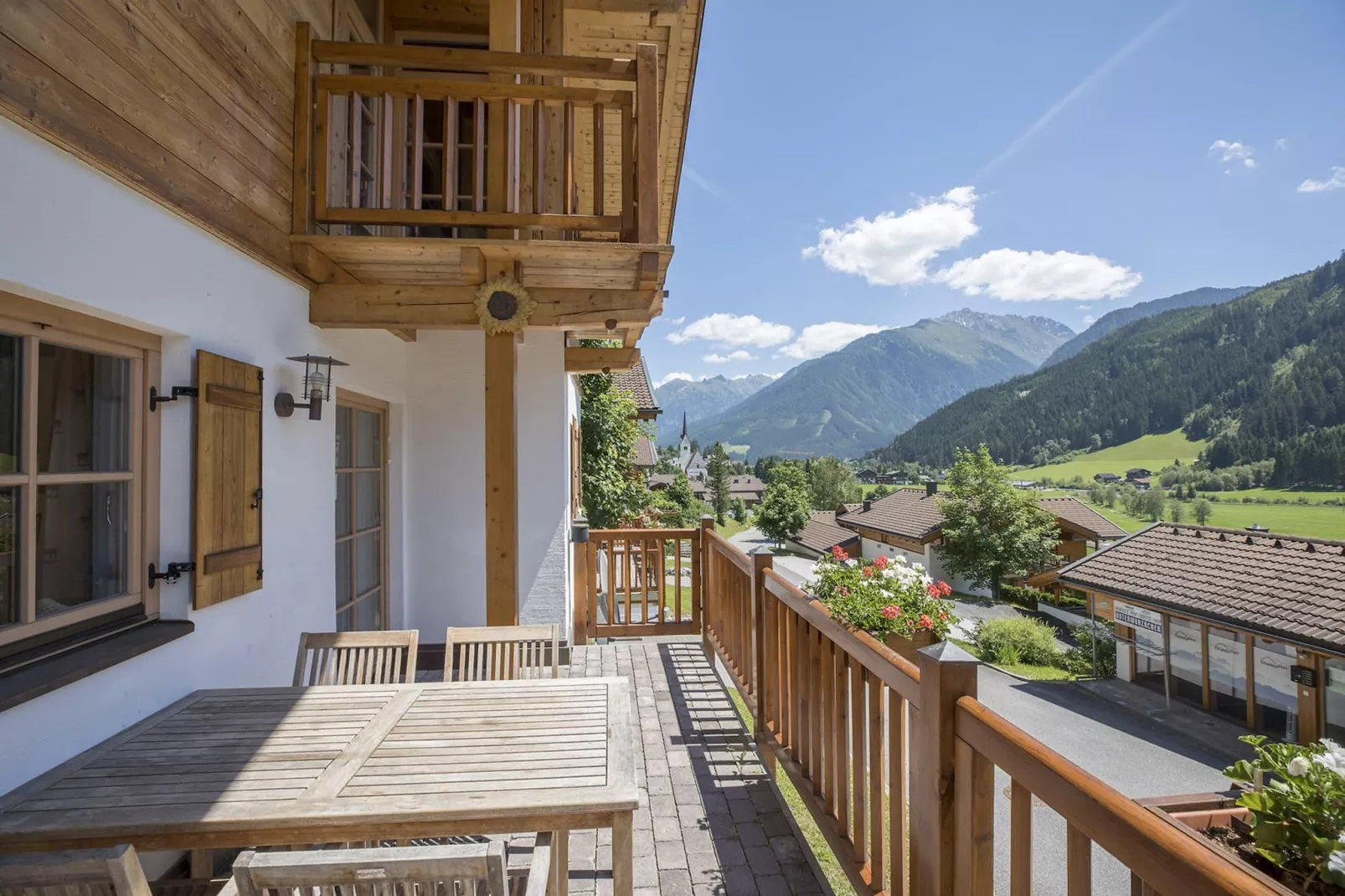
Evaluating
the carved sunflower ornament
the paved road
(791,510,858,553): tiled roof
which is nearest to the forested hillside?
(791,510,858,553): tiled roof

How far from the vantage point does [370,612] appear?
4.18 meters

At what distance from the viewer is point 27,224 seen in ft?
5.05

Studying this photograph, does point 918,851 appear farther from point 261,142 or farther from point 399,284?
point 261,142

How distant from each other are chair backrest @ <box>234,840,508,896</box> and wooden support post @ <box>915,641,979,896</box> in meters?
0.94

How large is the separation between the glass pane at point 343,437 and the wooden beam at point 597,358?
181 centimetres

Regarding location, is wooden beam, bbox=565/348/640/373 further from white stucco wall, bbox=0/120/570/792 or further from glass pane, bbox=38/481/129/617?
glass pane, bbox=38/481/129/617

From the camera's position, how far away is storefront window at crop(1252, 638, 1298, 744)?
13641 millimetres

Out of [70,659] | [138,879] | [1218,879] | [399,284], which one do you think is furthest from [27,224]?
[1218,879]

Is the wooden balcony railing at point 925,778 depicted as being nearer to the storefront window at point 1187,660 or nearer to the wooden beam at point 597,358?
the wooden beam at point 597,358

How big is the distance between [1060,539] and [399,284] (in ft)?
133

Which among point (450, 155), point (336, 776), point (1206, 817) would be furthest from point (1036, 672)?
point (336, 776)

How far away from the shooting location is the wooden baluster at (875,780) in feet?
5.85

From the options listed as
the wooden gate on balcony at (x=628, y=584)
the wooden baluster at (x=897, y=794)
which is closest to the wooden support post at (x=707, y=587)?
the wooden gate on balcony at (x=628, y=584)

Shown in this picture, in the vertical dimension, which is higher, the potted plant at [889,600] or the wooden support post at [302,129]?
the wooden support post at [302,129]
